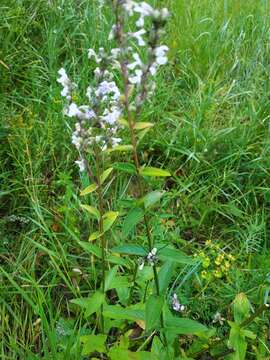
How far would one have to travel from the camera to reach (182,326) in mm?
1520

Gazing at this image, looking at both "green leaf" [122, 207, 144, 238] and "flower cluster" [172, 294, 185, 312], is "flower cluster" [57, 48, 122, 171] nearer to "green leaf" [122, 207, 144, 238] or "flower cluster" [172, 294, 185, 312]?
"green leaf" [122, 207, 144, 238]

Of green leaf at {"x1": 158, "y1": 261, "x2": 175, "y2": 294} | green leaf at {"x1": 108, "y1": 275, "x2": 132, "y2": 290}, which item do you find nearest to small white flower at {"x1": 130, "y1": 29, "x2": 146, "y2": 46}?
green leaf at {"x1": 158, "y1": 261, "x2": 175, "y2": 294}

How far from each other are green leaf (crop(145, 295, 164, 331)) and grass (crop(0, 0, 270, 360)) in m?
0.32

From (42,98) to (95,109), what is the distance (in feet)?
4.69

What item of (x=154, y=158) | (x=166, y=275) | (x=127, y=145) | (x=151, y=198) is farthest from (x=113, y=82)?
(x=154, y=158)

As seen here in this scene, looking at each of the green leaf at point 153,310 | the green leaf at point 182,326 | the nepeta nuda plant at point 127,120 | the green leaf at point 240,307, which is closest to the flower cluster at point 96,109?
the nepeta nuda plant at point 127,120

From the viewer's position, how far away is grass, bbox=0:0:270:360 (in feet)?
6.44

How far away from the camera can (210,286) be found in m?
2.02

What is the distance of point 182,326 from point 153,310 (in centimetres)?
15

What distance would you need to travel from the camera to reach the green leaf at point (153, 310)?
1397mm

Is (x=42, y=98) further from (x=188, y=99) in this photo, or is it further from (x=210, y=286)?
(x=210, y=286)

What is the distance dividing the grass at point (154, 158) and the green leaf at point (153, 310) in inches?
12.5

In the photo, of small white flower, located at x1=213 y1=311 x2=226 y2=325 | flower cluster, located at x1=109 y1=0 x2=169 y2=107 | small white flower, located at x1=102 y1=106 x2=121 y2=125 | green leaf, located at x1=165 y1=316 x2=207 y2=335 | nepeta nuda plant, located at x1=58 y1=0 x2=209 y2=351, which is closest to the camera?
flower cluster, located at x1=109 y1=0 x2=169 y2=107

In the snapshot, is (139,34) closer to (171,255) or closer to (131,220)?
(131,220)
